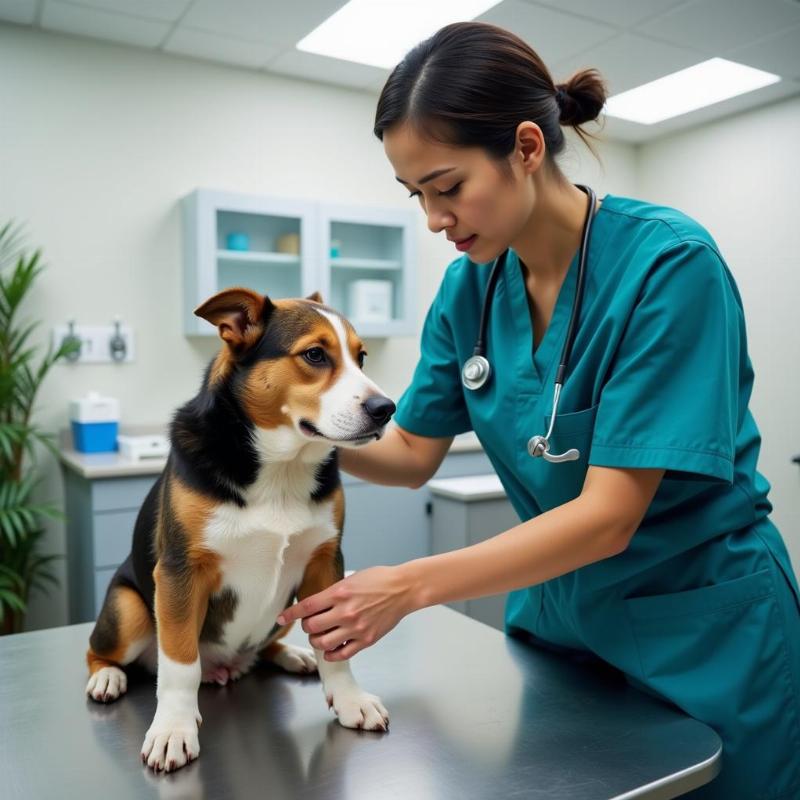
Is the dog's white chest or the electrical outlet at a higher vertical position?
the electrical outlet

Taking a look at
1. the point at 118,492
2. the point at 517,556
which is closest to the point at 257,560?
the point at 517,556

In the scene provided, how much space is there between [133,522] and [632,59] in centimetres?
299

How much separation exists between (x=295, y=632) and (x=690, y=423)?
2.69ft

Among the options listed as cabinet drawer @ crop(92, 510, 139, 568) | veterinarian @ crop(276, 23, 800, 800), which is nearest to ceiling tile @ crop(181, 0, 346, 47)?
cabinet drawer @ crop(92, 510, 139, 568)

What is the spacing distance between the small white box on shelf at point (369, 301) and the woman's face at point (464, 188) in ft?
8.46

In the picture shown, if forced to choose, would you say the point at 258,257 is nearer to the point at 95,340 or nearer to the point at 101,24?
the point at 95,340

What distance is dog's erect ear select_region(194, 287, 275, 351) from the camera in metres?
1.03

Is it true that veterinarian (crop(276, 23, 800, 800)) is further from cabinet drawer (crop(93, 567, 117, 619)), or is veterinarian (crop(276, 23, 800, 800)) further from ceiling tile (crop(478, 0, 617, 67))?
ceiling tile (crop(478, 0, 617, 67))

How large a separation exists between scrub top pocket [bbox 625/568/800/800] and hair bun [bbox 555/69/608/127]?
74 cm

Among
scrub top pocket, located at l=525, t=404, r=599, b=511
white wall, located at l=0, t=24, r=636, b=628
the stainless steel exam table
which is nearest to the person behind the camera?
the stainless steel exam table

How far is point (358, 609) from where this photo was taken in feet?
3.07

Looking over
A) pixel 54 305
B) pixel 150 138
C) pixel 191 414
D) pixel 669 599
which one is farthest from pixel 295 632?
pixel 150 138

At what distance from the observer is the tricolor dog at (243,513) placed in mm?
967

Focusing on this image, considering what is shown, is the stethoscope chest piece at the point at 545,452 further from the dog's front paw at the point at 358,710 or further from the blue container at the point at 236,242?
the blue container at the point at 236,242
